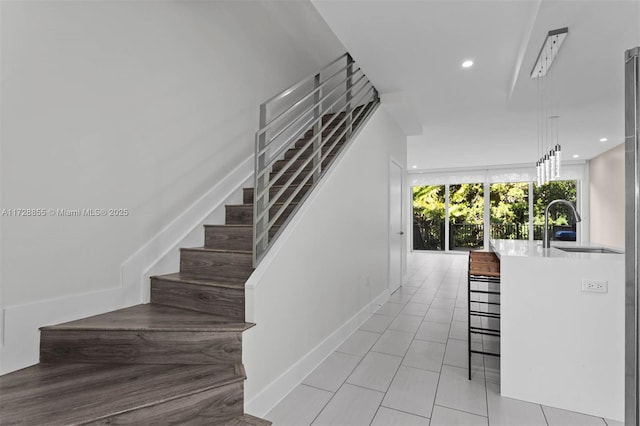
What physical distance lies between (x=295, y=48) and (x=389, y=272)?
3.19 meters

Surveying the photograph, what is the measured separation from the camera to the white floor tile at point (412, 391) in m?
1.93

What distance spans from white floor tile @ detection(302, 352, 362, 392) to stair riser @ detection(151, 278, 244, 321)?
0.78 meters

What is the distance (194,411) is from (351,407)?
915 mm

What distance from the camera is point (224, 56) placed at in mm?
3059

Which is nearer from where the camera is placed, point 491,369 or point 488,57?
point 491,369

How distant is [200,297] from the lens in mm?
2057

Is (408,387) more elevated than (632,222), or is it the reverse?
(632,222)

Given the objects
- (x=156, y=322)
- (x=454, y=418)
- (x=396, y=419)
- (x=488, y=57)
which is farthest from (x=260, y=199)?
(x=488, y=57)

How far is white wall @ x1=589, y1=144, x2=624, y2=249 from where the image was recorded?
270 inches

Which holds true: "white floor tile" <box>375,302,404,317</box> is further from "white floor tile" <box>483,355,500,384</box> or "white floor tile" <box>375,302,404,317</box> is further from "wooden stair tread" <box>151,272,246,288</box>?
"wooden stair tread" <box>151,272,246,288</box>

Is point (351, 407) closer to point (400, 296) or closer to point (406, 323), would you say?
point (406, 323)

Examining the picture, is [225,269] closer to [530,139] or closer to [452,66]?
[452,66]

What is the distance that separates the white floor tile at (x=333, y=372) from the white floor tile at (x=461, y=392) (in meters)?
0.62

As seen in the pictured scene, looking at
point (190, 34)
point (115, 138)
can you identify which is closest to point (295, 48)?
point (190, 34)
